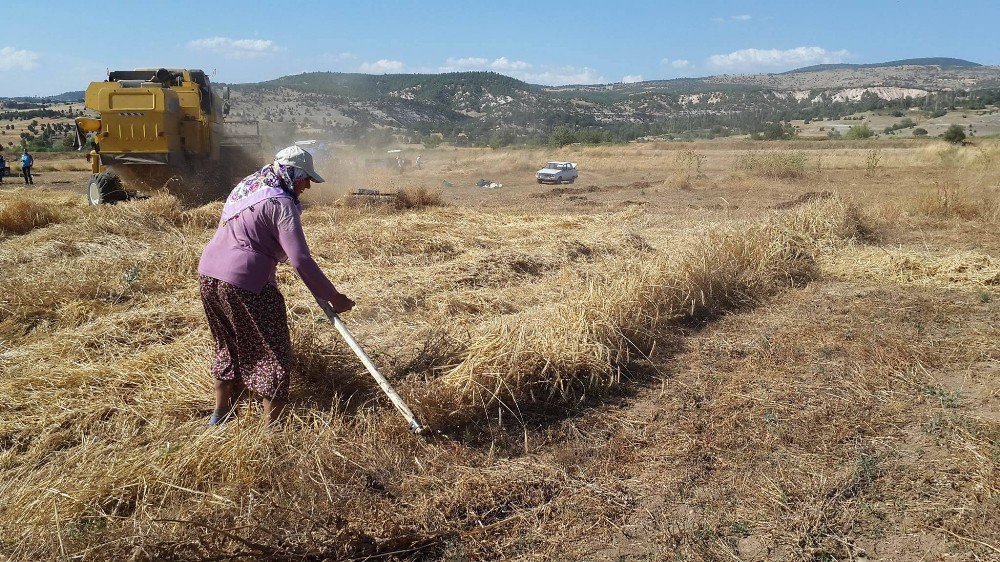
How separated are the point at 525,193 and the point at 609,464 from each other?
59.6 ft

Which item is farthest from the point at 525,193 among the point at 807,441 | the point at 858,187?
the point at 807,441

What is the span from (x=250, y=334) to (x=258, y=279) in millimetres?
330

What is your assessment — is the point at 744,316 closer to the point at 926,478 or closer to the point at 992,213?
the point at 926,478

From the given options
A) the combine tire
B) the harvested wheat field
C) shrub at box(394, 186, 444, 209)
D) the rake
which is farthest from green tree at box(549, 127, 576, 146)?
the rake

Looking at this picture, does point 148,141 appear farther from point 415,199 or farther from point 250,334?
point 250,334

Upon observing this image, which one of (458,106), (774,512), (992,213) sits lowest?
(774,512)

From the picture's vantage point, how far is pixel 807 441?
157 inches

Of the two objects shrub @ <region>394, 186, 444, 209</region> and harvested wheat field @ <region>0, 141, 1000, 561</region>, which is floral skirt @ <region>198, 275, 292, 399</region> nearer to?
harvested wheat field @ <region>0, 141, 1000, 561</region>

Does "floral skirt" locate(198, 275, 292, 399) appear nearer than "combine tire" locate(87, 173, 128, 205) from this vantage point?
Yes

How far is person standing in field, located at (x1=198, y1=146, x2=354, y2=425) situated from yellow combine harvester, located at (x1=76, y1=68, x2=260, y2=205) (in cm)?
930

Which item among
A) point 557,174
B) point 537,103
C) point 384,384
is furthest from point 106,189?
point 537,103

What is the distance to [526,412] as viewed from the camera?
4.25 meters

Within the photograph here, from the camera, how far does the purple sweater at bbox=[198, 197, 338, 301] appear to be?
345 cm

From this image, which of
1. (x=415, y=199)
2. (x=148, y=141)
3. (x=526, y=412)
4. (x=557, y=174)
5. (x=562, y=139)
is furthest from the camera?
(x=562, y=139)
